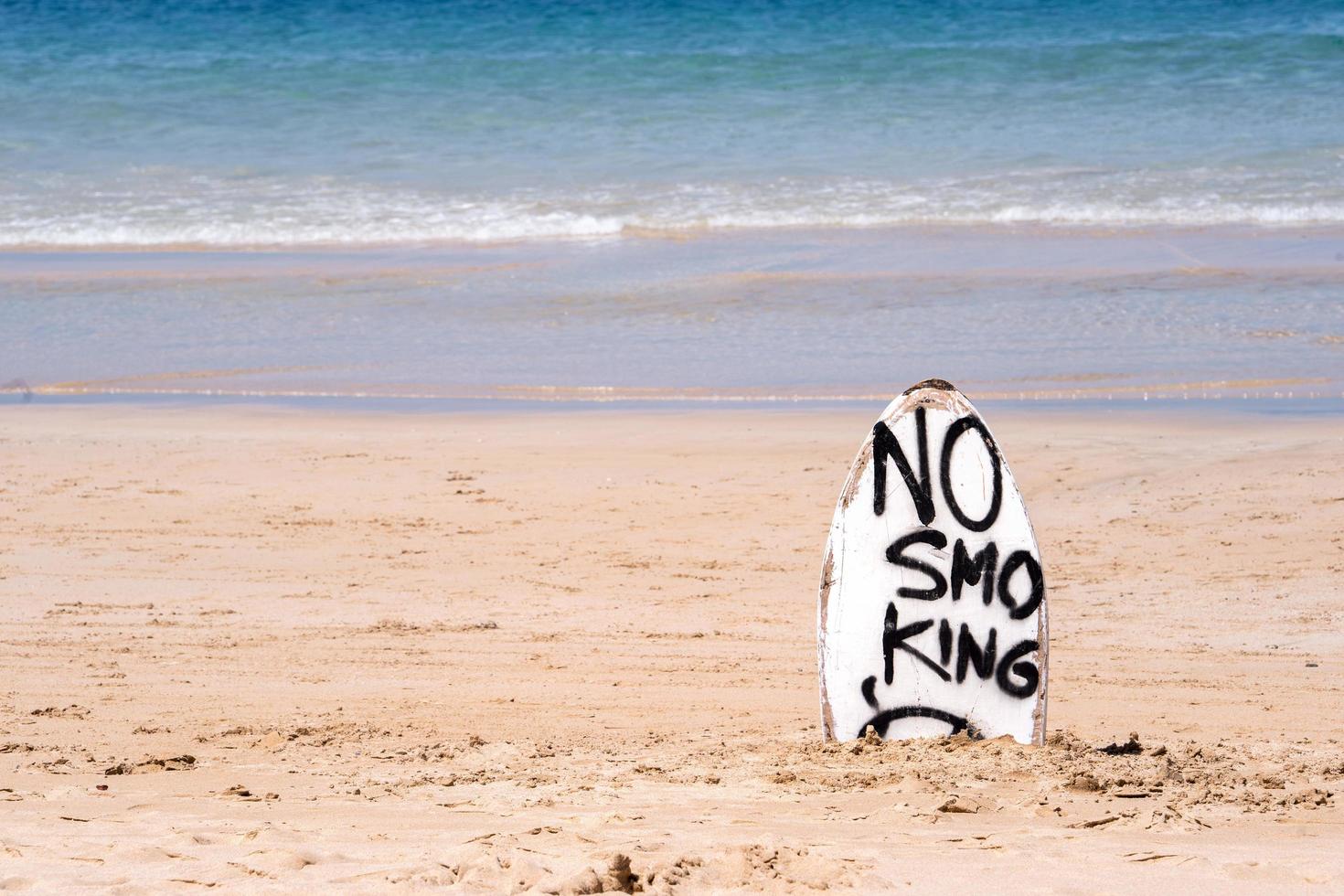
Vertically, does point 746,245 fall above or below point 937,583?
above

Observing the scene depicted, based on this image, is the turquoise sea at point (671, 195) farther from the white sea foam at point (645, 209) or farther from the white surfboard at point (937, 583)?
the white surfboard at point (937, 583)

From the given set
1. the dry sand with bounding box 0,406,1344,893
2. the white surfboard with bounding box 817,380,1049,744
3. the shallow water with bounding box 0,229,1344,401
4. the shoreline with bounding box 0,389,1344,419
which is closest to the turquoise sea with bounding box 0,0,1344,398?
the shallow water with bounding box 0,229,1344,401

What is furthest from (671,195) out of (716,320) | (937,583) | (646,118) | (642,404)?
(937,583)

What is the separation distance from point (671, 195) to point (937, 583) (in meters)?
12.5

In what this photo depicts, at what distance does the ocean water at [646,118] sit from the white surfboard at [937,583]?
10804mm

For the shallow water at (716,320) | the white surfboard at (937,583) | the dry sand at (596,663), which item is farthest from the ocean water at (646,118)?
the white surfboard at (937,583)

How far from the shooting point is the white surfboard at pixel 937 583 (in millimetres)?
3701

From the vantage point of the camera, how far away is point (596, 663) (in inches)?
180

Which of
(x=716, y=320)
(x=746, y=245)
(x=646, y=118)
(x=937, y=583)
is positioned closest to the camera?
(x=937, y=583)

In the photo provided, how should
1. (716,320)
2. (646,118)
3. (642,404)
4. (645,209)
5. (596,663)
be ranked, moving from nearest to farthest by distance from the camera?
(596,663)
(642,404)
(716,320)
(645,209)
(646,118)

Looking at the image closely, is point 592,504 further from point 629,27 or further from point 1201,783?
point 629,27

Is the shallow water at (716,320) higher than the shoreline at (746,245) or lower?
lower

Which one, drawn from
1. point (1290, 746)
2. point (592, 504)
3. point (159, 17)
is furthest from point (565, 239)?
point (159, 17)

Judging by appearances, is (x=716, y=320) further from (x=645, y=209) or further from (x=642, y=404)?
(x=645, y=209)
